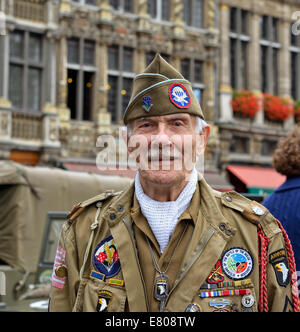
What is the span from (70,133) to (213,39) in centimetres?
639

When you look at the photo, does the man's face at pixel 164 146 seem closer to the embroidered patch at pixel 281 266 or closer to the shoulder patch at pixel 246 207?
the shoulder patch at pixel 246 207

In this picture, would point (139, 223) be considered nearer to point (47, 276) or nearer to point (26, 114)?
point (47, 276)

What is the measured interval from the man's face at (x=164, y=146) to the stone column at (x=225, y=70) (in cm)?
1570

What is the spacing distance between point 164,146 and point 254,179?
15.5 meters

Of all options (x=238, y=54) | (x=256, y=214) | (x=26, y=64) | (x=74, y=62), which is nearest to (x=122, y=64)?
(x=74, y=62)

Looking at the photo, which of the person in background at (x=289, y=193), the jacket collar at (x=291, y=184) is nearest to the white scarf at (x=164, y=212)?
the person in background at (x=289, y=193)

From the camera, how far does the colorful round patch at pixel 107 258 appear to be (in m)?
2.04

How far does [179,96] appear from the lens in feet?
7.05

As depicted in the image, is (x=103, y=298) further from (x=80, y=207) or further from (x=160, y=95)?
(x=160, y=95)

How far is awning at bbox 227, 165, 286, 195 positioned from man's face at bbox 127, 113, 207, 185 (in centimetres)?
1483
